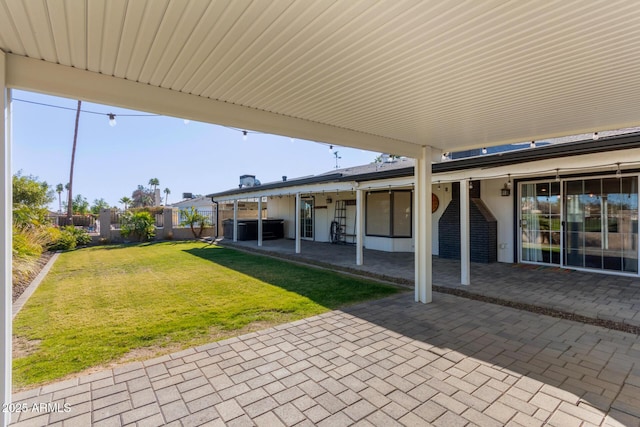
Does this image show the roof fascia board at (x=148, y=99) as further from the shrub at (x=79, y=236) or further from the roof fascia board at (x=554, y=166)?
the shrub at (x=79, y=236)

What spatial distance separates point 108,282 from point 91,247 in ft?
26.5

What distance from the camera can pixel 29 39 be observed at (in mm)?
2002

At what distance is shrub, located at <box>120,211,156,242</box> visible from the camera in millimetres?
14723

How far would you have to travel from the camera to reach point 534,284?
6113 millimetres

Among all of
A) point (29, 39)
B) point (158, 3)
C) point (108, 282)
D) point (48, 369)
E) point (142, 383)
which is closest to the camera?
point (158, 3)

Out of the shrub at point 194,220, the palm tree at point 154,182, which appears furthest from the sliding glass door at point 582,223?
the palm tree at point 154,182

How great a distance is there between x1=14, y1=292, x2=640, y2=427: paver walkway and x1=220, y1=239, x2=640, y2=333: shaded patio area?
744 millimetres

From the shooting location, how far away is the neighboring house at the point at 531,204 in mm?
5191

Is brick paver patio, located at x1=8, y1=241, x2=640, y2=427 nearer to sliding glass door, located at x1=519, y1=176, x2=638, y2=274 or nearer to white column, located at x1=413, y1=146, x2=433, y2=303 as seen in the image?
white column, located at x1=413, y1=146, x2=433, y2=303

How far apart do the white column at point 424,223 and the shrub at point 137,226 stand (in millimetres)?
14101

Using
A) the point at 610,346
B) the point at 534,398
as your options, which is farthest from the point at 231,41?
the point at 610,346

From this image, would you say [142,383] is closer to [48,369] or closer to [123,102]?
[48,369]

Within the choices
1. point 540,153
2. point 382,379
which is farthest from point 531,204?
point 382,379

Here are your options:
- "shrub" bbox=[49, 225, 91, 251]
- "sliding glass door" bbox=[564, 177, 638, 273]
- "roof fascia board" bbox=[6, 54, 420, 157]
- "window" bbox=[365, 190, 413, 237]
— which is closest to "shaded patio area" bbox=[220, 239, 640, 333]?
"sliding glass door" bbox=[564, 177, 638, 273]
